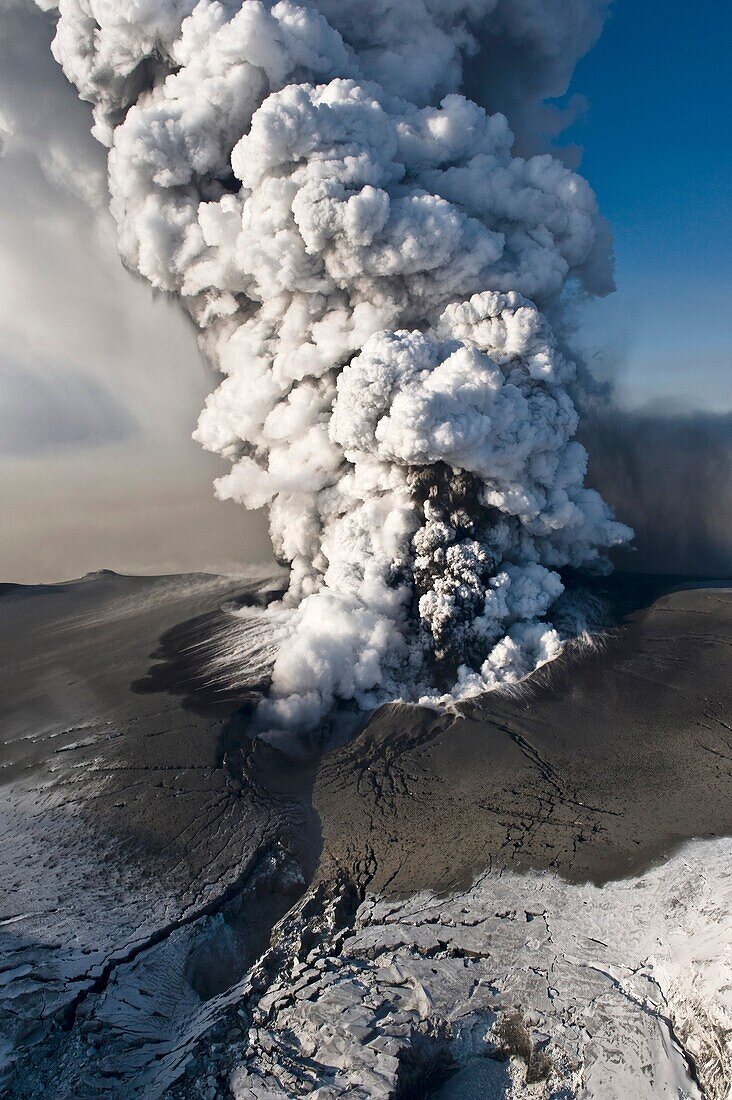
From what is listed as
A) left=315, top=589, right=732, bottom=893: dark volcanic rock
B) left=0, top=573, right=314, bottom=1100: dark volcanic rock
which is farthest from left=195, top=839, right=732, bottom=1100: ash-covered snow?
left=0, top=573, right=314, bottom=1100: dark volcanic rock

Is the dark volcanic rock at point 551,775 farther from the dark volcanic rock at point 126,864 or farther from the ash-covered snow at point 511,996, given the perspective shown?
the dark volcanic rock at point 126,864

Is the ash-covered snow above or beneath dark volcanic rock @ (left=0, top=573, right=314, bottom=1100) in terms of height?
beneath

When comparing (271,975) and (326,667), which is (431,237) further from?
(271,975)

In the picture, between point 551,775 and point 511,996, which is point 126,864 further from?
point 551,775

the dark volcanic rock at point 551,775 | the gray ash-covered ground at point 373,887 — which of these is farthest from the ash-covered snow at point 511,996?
the dark volcanic rock at point 551,775

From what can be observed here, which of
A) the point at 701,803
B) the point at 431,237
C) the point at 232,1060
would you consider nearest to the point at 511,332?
the point at 431,237

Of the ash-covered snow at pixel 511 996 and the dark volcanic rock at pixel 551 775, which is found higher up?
the dark volcanic rock at pixel 551 775

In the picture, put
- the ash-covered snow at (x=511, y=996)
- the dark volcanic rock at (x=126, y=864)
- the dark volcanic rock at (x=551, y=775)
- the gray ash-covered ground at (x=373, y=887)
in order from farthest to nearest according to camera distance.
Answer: the dark volcanic rock at (x=551, y=775)
the dark volcanic rock at (x=126, y=864)
the gray ash-covered ground at (x=373, y=887)
the ash-covered snow at (x=511, y=996)

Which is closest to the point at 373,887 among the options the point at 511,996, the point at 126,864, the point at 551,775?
the point at 511,996

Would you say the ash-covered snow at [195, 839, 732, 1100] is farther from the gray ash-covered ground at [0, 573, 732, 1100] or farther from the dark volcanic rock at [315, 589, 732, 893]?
the dark volcanic rock at [315, 589, 732, 893]
